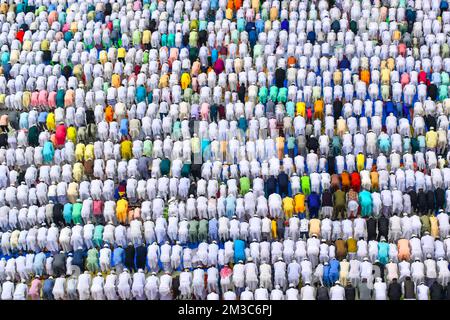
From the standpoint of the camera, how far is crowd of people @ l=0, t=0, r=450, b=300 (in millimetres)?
19406

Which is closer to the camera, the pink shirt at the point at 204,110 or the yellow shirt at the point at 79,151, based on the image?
the yellow shirt at the point at 79,151

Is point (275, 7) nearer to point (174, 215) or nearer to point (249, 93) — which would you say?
point (249, 93)

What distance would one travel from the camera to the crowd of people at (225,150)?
19406mm

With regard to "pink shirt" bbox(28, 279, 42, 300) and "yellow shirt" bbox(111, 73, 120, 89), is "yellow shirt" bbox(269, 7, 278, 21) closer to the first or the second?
"yellow shirt" bbox(111, 73, 120, 89)

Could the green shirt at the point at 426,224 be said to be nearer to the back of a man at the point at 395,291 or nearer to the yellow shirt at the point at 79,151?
the back of a man at the point at 395,291

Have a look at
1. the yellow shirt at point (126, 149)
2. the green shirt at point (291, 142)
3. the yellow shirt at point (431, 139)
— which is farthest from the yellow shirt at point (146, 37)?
the yellow shirt at point (431, 139)

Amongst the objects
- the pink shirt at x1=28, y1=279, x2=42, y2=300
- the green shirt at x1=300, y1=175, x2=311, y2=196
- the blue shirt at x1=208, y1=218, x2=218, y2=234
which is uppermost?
the green shirt at x1=300, y1=175, x2=311, y2=196

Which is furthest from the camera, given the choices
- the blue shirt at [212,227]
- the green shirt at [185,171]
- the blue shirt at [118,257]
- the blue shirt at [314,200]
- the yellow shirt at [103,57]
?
A: the yellow shirt at [103,57]

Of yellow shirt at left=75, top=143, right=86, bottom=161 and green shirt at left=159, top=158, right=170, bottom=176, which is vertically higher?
yellow shirt at left=75, top=143, right=86, bottom=161

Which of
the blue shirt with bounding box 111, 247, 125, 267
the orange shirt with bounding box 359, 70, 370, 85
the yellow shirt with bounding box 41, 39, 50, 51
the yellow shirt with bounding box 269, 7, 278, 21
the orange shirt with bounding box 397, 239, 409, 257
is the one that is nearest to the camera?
the orange shirt with bounding box 397, 239, 409, 257

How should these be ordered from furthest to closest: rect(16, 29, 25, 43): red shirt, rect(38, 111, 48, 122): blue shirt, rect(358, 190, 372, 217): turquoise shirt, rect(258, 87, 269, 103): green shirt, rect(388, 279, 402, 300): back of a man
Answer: rect(16, 29, 25, 43): red shirt → rect(258, 87, 269, 103): green shirt → rect(38, 111, 48, 122): blue shirt → rect(358, 190, 372, 217): turquoise shirt → rect(388, 279, 402, 300): back of a man

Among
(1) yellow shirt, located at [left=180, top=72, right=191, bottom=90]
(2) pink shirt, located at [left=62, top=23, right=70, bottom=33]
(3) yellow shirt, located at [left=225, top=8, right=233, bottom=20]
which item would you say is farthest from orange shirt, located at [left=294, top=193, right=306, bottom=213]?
(2) pink shirt, located at [left=62, top=23, right=70, bottom=33]

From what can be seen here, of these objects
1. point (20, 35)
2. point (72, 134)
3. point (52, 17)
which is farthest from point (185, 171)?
point (52, 17)

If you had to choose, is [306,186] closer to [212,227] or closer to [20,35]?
[212,227]
